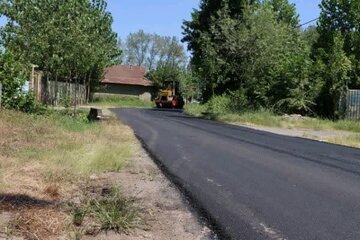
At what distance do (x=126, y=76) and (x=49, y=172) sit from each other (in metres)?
82.3

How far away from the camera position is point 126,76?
9131cm

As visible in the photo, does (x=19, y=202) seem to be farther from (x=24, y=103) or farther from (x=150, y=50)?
(x=150, y=50)

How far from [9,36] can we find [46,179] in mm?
20834

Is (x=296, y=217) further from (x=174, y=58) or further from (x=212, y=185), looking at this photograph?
(x=174, y=58)

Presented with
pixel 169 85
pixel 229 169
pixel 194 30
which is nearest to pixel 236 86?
pixel 194 30

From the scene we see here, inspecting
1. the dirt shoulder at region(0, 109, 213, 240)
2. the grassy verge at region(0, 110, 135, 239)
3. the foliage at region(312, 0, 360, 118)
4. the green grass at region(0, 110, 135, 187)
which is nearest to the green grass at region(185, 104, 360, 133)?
the foliage at region(312, 0, 360, 118)

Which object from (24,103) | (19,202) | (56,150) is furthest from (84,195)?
(24,103)

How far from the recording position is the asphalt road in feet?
24.0

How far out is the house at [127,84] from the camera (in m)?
87.9

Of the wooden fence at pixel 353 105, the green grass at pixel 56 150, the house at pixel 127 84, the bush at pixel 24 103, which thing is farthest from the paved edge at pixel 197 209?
the house at pixel 127 84

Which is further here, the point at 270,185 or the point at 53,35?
the point at 53,35

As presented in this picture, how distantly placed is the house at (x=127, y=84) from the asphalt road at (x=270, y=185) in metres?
70.2

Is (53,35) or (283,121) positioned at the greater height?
(53,35)

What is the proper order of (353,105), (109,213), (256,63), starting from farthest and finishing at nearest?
(256,63), (353,105), (109,213)
